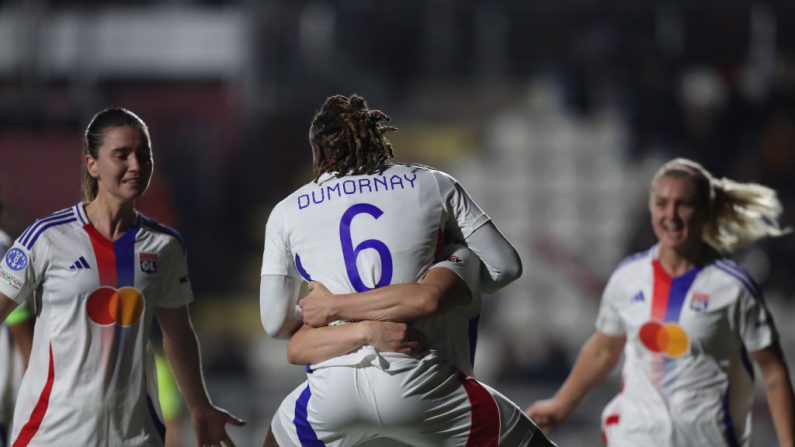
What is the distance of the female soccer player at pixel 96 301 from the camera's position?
3.80 metres

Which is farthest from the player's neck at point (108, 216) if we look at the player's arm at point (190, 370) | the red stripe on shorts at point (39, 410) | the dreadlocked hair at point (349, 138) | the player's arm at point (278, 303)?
the dreadlocked hair at point (349, 138)

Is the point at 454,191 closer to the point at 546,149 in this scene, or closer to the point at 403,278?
the point at 403,278

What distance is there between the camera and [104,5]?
1390cm

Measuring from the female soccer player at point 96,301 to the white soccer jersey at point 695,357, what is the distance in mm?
1872

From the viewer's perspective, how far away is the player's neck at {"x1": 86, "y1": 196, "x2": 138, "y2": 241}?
394 centimetres

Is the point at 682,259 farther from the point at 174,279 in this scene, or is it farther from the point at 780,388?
the point at 174,279

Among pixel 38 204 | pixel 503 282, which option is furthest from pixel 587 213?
pixel 503 282

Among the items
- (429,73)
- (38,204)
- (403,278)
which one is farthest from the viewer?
(429,73)

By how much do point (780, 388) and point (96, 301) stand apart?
2540 millimetres

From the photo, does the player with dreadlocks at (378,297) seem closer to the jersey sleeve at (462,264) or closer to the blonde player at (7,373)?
the jersey sleeve at (462,264)

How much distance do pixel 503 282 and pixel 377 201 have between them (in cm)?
47

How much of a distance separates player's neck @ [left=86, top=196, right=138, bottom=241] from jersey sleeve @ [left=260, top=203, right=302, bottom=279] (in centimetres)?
55

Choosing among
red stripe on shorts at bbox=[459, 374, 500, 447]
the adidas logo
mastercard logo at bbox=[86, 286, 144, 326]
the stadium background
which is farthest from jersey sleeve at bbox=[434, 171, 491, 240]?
the stadium background

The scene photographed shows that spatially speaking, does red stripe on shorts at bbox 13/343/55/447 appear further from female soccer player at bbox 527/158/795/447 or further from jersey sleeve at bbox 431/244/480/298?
female soccer player at bbox 527/158/795/447
